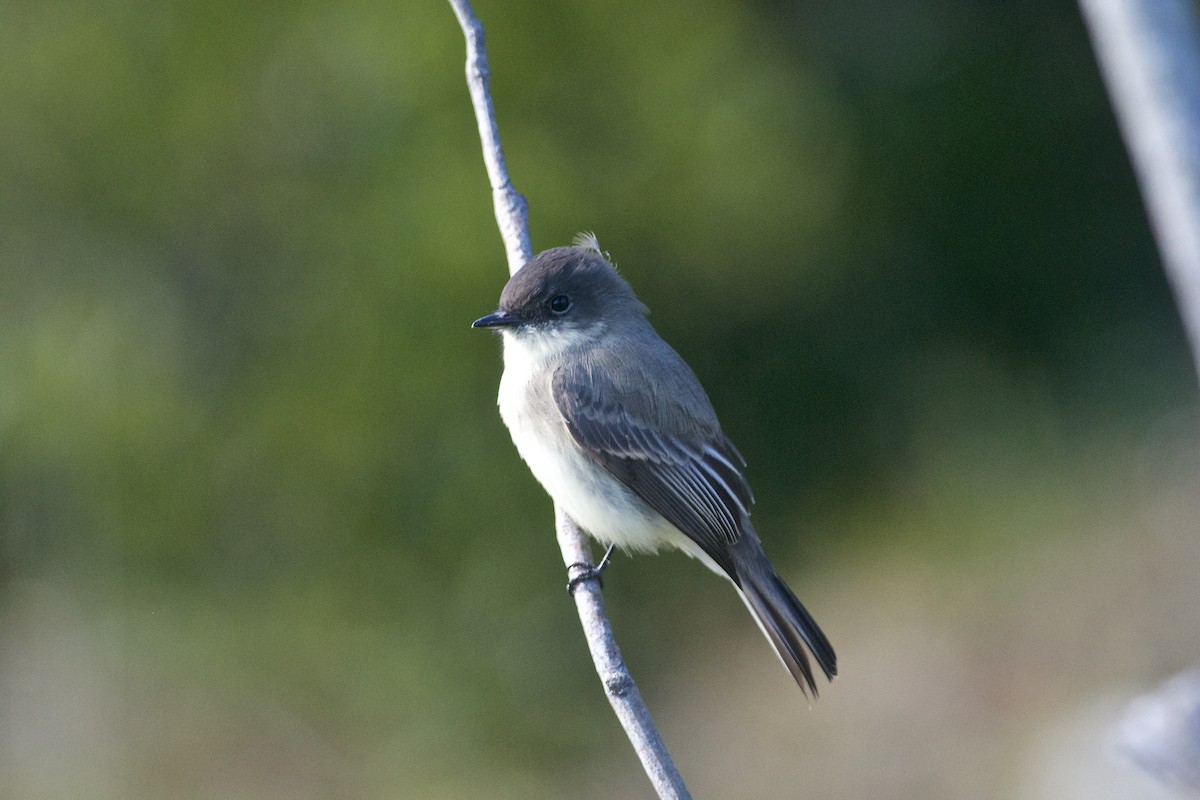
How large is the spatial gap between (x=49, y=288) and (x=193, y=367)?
0.76m

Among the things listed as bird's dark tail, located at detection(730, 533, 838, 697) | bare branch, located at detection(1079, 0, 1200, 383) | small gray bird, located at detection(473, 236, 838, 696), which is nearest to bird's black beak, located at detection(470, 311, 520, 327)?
small gray bird, located at detection(473, 236, 838, 696)

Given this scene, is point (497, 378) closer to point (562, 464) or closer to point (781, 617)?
point (562, 464)

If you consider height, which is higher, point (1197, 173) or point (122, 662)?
point (1197, 173)

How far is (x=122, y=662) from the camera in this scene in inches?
250

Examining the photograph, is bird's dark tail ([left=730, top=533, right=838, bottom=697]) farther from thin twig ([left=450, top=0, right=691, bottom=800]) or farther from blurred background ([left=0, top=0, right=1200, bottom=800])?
blurred background ([left=0, top=0, right=1200, bottom=800])

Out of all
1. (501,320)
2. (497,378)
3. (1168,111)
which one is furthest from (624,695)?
(497,378)

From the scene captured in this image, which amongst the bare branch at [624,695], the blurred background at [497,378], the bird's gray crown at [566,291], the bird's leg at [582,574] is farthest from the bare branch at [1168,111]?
the blurred background at [497,378]

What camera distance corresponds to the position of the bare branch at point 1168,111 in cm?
52

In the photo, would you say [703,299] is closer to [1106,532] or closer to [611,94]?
[611,94]

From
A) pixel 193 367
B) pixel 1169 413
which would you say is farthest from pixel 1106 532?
pixel 193 367

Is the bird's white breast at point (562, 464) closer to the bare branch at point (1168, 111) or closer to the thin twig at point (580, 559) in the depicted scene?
the thin twig at point (580, 559)

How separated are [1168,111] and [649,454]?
256 cm

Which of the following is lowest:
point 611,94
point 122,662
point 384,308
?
point 122,662

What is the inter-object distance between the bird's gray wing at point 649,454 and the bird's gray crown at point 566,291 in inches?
5.7
